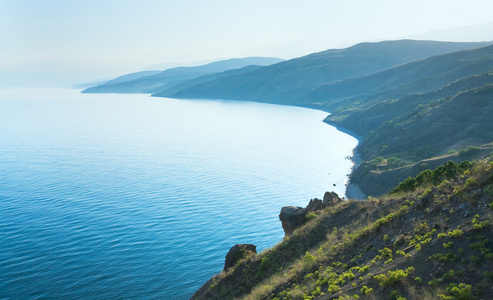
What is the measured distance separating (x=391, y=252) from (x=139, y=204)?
6398 cm

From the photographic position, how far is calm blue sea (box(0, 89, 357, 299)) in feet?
162

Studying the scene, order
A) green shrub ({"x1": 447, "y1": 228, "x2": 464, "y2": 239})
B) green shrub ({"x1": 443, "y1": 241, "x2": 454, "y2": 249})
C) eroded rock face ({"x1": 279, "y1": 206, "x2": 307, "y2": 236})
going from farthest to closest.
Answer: eroded rock face ({"x1": 279, "y1": 206, "x2": 307, "y2": 236}) < green shrub ({"x1": 447, "y1": 228, "x2": 464, "y2": 239}) < green shrub ({"x1": 443, "y1": 241, "x2": 454, "y2": 249})

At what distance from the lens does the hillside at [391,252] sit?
18.1 metres

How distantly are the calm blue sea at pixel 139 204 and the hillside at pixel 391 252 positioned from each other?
59.7 ft

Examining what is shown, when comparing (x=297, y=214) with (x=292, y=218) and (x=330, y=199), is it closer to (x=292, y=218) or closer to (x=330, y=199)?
(x=292, y=218)

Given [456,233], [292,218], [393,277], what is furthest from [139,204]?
[456,233]

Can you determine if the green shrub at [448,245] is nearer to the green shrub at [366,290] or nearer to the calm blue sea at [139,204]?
the green shrub at [366,290]

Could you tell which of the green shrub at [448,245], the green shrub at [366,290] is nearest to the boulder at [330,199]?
the green shrub at [448,245]

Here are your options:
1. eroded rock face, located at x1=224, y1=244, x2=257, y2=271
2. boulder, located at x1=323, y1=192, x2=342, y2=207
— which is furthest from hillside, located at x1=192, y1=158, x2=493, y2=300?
boulder, located at x1=323, y1=192, x2=342, y2=207

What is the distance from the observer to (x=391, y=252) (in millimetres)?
22938

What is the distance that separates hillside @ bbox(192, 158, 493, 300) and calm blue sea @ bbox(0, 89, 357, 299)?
18.2 m

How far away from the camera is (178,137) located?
166m

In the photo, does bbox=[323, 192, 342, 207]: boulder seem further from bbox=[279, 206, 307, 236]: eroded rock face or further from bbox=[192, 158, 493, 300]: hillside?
bbox=[279, 206, 307, 236]: eroded rock face

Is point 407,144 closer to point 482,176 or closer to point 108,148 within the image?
point 482,176
